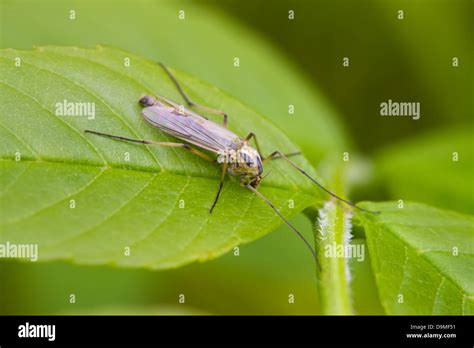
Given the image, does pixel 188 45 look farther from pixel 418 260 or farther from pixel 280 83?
pixel 418 260

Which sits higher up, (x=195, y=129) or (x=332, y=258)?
(x=195, y=129)

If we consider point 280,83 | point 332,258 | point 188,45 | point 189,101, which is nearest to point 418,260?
point 332,258

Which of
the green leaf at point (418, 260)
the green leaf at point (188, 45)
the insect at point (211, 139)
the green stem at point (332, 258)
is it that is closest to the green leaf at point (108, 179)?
the insect at point (211, 139)

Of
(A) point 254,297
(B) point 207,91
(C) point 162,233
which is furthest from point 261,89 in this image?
(C) point 162,233

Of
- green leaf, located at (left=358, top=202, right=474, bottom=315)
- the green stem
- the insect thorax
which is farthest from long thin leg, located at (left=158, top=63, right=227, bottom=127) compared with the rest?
green leaf, located at (left=358, top=202, right=474, bottom=315)

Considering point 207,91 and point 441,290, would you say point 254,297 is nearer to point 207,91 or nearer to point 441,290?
point 207,91

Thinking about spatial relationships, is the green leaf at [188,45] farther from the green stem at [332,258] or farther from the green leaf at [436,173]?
A: the green stem at [332,258]
